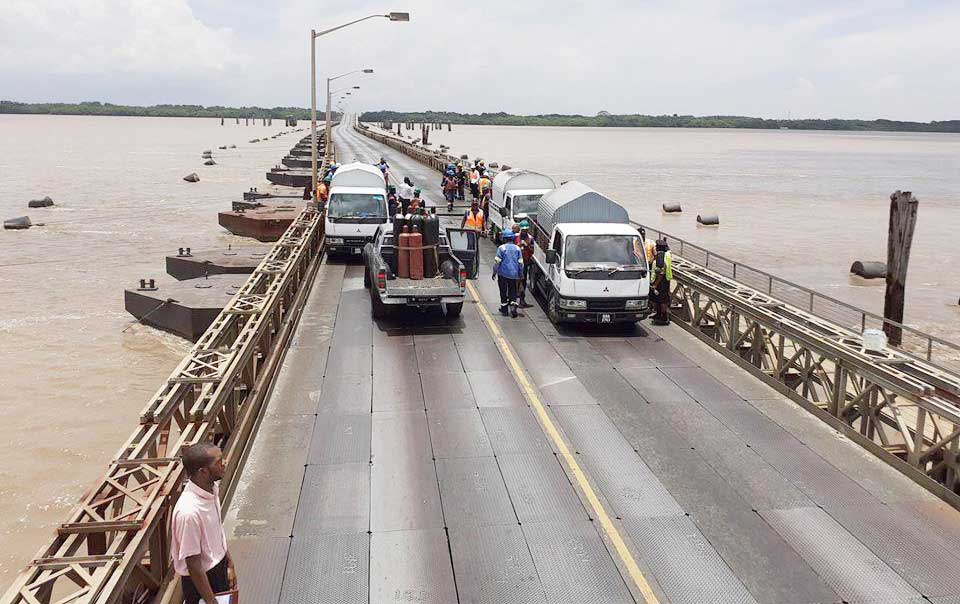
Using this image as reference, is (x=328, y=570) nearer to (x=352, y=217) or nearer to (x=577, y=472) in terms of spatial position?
(x=577, y=472)

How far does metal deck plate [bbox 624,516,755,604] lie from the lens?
804 cm

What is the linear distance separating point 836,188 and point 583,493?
93.1m

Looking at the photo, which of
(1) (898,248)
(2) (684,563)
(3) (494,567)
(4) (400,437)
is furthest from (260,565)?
(1) (898,248)

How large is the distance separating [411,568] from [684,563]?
110 inches

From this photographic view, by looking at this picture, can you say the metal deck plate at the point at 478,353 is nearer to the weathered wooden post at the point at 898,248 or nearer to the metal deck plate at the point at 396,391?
the metal deck plate at the point at 396,391

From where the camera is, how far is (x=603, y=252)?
59.4 ft

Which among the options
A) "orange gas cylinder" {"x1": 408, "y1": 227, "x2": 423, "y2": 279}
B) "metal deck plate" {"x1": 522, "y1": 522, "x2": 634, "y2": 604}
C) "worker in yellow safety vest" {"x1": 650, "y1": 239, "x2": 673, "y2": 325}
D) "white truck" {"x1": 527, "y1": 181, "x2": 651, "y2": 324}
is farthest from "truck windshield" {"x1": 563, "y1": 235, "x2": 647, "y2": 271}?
A: "metal deck plate" {"x1": 522, "y1": 522, "x2": 634, "y2": 604}

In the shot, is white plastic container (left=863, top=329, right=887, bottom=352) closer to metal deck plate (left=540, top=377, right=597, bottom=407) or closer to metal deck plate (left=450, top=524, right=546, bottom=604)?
metal deck plate (left=540, top=377, right=597, bottom=407)

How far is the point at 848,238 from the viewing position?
5184cm

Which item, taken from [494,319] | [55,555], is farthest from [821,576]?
[494,319]

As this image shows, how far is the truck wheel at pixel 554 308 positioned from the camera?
17.9 metres

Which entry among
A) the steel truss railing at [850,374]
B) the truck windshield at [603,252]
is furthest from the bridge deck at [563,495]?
the truck windshield at [603,252]

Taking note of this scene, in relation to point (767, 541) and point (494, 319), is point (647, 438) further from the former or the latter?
point (494, 319)

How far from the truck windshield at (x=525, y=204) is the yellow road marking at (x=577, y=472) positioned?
10144mm
